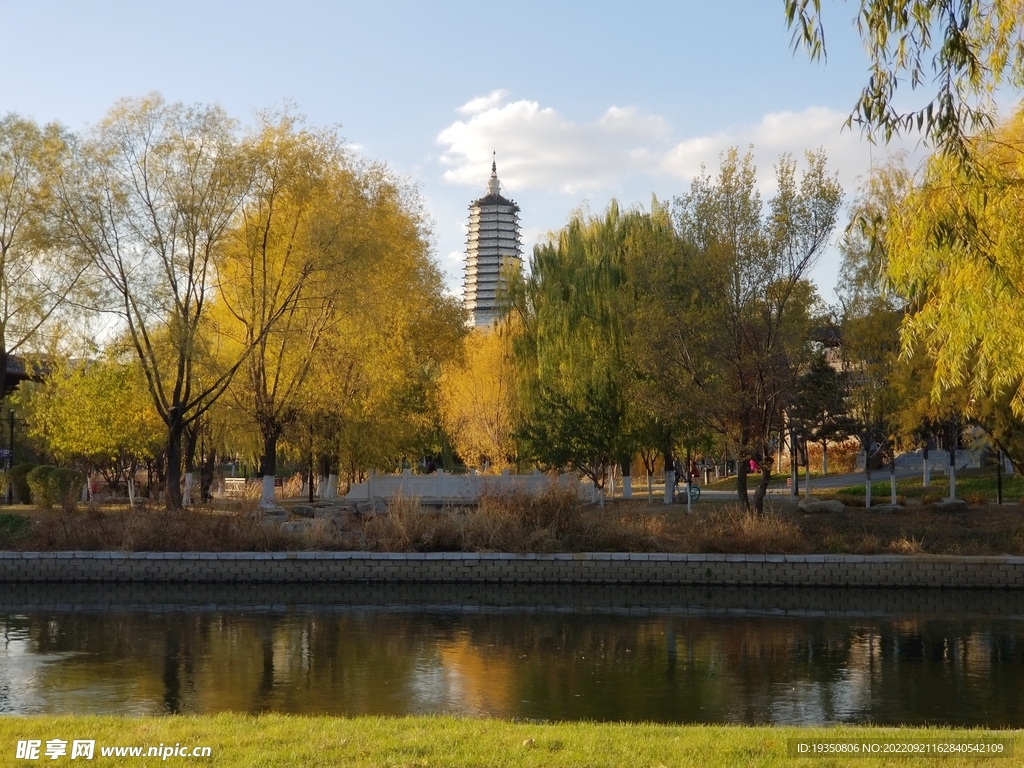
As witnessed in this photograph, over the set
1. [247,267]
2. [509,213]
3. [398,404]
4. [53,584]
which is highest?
[509,213]

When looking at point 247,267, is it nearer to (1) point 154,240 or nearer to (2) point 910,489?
(1) point 154,240

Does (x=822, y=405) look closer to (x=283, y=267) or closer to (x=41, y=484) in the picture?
(x=283, y=267)

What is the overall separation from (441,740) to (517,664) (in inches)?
280

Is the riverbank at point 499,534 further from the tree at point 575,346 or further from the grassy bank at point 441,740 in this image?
the grassy bank at point 441,740

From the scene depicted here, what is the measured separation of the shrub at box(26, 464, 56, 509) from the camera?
96.5 ft

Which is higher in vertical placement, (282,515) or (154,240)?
(154,240)

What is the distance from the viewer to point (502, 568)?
22375mm

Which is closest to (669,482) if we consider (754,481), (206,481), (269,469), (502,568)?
(502,568)

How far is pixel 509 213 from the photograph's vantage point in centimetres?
9475

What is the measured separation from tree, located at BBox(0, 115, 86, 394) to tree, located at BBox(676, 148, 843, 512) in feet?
54.4

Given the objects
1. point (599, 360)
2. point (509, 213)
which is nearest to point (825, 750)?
point (599, 360)

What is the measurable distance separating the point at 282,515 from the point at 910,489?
19796 mm

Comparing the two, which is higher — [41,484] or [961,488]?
[41,484]

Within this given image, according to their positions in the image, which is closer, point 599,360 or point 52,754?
point 52,754
